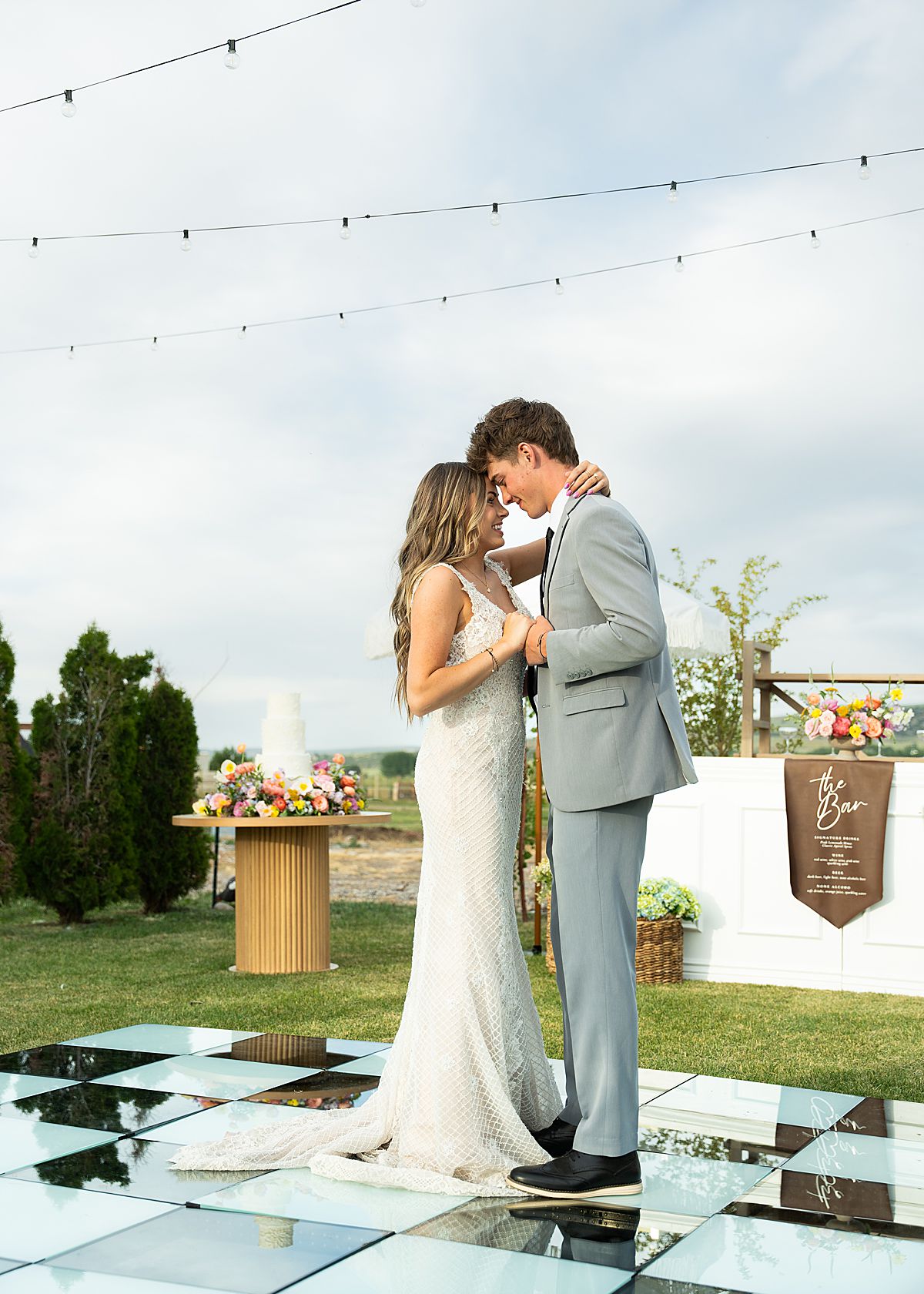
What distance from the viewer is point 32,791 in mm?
9219

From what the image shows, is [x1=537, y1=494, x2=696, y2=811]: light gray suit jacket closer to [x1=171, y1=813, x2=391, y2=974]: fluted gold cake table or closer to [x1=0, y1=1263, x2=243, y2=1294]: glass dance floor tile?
[x1=0, y1=1263, x2=243, y2=1294]: glass dance floor tile

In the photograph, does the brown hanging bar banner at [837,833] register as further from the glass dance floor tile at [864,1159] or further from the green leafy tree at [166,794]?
the green leafy tree at [166,794]

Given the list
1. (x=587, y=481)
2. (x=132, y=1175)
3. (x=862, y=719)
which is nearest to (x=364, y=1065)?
(x=132, y=1175)

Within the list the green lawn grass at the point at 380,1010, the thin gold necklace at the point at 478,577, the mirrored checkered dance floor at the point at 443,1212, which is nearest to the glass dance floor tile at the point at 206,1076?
the mirrored checkered dance floor at the point at 443,1212

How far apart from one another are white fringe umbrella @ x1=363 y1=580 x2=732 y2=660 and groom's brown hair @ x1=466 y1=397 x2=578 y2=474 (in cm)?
452

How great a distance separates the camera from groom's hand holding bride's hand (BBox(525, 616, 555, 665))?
274 cm

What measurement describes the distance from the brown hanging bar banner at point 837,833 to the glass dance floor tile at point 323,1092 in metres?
3.12

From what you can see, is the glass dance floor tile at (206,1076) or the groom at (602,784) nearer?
the groom at (602,784)

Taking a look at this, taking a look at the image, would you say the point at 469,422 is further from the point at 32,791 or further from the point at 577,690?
the point at 32,791

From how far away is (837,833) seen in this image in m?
6.23

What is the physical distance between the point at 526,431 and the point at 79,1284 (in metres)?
1.96

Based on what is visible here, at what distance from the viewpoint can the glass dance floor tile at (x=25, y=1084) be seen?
366 cm

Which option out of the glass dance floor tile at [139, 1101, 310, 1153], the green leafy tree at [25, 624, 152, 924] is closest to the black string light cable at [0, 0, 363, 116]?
the glass dance floor tile at [139, 1101, 310, 1153]

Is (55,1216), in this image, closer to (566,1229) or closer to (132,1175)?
(132,1175)
